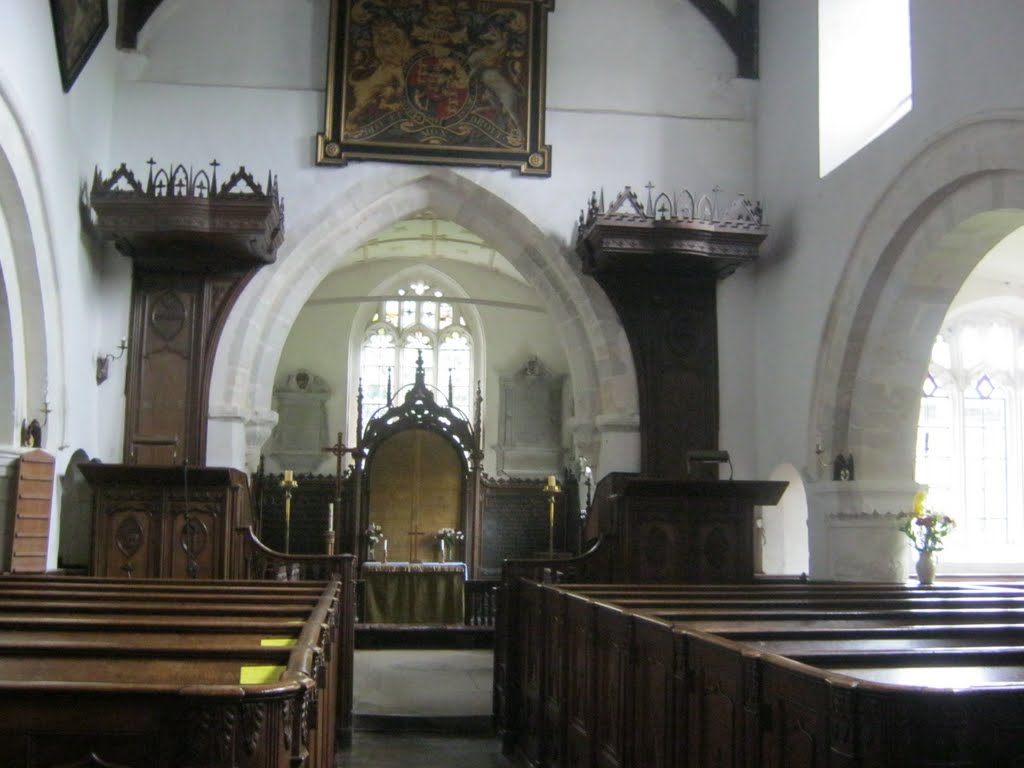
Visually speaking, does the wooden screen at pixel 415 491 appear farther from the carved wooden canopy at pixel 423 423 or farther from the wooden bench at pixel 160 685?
the wooden bench at pixel 160 685

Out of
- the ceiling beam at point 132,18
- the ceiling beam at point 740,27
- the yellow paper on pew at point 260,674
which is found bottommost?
the yellow paper on pew at point 260,674

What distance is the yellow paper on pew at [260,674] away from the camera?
276 centimetres

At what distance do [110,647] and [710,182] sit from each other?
29.4 ft

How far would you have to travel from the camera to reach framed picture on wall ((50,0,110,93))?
8.46 metres

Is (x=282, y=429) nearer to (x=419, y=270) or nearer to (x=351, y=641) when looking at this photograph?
(x=419, y=270)

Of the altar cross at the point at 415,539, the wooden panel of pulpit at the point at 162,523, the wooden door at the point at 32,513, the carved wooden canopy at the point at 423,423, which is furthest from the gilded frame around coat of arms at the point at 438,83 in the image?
the altar cross at the point at 415,539

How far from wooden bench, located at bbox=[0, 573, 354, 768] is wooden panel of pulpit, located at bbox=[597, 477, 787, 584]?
3.70m

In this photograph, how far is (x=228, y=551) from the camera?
7.68 metres

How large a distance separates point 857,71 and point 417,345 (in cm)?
916

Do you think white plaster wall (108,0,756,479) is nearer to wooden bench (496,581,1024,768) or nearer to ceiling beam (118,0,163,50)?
ceiling beam (118,0,163,50)

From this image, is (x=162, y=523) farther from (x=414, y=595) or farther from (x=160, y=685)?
(x=160, y=685)

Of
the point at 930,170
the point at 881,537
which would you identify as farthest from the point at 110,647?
the point at 881,537

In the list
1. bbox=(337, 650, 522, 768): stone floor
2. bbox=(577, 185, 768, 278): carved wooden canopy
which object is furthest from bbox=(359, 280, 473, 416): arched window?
bbox=(337, 650, 522, 768): stone floor

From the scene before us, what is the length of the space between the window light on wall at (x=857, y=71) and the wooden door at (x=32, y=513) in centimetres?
676
